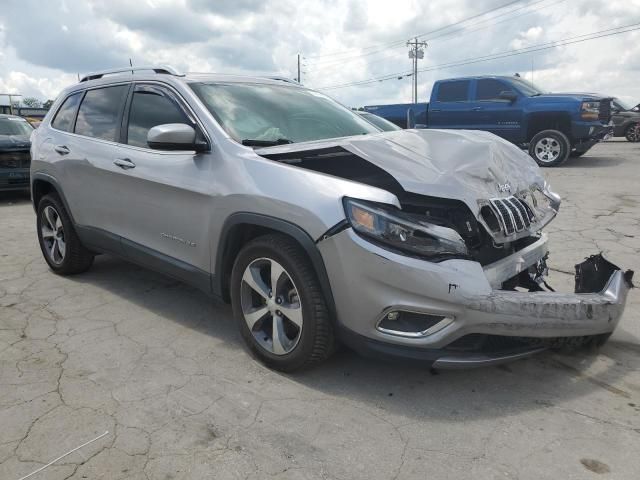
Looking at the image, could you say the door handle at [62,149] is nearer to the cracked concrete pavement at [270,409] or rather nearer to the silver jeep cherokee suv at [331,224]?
the silver jeep cherokee suv at [331,224]

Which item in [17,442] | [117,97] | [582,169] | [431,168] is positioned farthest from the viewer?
[582,169]

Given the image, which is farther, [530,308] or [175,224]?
[175,224]

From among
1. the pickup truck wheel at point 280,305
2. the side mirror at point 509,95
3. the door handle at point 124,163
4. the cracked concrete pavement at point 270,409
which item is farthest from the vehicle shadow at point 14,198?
the side mirror at point 509,95

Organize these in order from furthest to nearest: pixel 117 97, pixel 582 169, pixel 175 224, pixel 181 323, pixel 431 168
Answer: pixel 582 169, pixel 117 97, pixel 181 323, pixel 175 224, pixel 431 168

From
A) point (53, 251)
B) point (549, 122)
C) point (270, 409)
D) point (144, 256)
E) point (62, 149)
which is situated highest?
point (549, 122)

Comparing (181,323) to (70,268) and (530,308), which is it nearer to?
(70,268)

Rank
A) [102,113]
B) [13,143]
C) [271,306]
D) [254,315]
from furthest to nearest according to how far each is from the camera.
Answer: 1. [13,143]
2. [102,113]
3. [254,315]
4. [271,306]

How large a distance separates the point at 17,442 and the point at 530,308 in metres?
2.55

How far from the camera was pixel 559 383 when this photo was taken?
3.02m

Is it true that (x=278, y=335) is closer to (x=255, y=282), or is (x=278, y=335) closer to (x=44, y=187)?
(x=255, y=282)

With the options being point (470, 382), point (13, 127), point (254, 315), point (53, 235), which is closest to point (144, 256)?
point (254, 315)

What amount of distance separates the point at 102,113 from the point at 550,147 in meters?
10.8

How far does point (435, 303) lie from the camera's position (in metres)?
2.60

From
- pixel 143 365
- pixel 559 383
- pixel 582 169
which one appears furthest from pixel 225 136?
pixel 582 169
